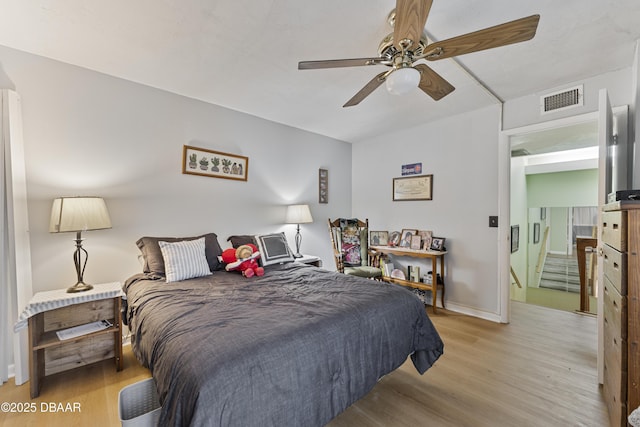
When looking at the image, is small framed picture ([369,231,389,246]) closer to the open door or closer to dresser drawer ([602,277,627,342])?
the open door

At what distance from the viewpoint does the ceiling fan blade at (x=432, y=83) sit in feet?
5.81

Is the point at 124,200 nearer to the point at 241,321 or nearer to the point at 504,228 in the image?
the point at 241,321

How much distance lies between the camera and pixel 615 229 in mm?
1439

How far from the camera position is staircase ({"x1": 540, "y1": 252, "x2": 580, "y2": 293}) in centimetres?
514

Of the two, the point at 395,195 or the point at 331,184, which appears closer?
the point at 395,195

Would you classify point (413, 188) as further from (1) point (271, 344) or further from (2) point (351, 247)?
(1) point (271, 344)

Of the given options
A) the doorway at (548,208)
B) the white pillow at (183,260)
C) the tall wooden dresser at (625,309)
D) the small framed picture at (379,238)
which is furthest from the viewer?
the doorway at (548,208)

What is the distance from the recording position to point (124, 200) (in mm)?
2549

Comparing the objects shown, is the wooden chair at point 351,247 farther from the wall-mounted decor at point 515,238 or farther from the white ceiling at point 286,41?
the wall-mounted decor at point 515,238

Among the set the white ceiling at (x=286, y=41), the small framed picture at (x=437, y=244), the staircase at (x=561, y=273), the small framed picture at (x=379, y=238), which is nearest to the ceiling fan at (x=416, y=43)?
the white ceiling at (x=286, y=41)

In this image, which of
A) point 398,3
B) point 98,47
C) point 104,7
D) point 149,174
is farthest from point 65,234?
point 398,3

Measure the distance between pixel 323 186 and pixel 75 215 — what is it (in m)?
3.04

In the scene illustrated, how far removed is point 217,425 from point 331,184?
3769 millimetres

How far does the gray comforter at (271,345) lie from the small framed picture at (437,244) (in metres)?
1.80
